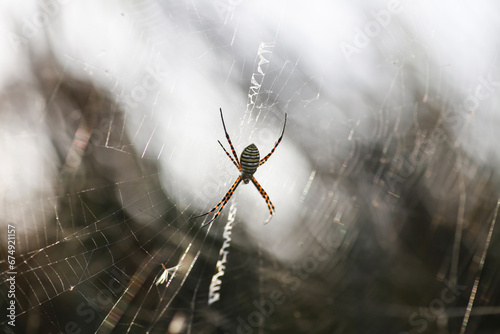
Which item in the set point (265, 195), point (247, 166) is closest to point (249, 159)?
point (247, 166)

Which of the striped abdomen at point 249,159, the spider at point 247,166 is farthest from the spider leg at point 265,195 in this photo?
the striped abdomen at point 249,159

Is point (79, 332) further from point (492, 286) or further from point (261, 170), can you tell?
point (492, 286)

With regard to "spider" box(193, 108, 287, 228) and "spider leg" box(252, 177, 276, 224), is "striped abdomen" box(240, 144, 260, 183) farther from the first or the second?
"spider leg" box(252, 177, 276, 224)

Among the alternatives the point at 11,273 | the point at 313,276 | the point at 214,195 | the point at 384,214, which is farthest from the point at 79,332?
the point at 384,214

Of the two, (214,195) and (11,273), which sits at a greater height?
(214,195)

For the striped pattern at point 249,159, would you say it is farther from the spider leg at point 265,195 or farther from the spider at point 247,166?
the spider leg at point 265,195

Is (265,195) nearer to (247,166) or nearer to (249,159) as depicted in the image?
(247,166)

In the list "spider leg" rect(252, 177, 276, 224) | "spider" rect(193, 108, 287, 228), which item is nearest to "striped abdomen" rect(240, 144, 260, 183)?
"spider" rect(193, 108, 287, 228)
